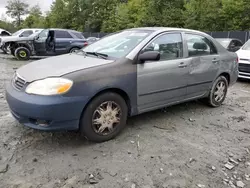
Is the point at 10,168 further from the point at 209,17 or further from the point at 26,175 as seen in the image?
the point at 209,17

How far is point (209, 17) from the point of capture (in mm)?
29453

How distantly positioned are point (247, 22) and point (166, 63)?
2712 centimetres

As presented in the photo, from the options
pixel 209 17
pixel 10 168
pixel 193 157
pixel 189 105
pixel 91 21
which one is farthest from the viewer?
pixel 91 21

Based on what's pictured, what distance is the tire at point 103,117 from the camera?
10.8 feet

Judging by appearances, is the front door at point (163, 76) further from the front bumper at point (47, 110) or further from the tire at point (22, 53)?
the tire at point (22, 53)

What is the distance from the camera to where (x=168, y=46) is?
166 inches

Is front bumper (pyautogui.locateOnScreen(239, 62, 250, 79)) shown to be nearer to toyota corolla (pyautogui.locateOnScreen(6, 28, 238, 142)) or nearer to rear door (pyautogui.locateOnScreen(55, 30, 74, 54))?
toyota corolla (pyautogui.locateOnScreen(6, 28, 238, 142))

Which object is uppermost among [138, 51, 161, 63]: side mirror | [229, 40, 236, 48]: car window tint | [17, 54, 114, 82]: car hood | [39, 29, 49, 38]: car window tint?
[39, 29, 49, 38]: car window tint

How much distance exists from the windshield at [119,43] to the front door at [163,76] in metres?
0.22

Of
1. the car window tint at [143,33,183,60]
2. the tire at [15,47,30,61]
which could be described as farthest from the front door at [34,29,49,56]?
the car window tint at [143,33,183,60]

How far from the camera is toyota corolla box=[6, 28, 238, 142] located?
3.09 m

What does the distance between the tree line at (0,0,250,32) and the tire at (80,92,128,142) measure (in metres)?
27.8

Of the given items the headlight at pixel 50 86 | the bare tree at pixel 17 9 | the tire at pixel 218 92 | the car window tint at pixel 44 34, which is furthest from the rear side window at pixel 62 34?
the bare tree at pixel 17 9

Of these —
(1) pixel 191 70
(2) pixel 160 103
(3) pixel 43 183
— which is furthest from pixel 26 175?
(1) pixel 191 70
